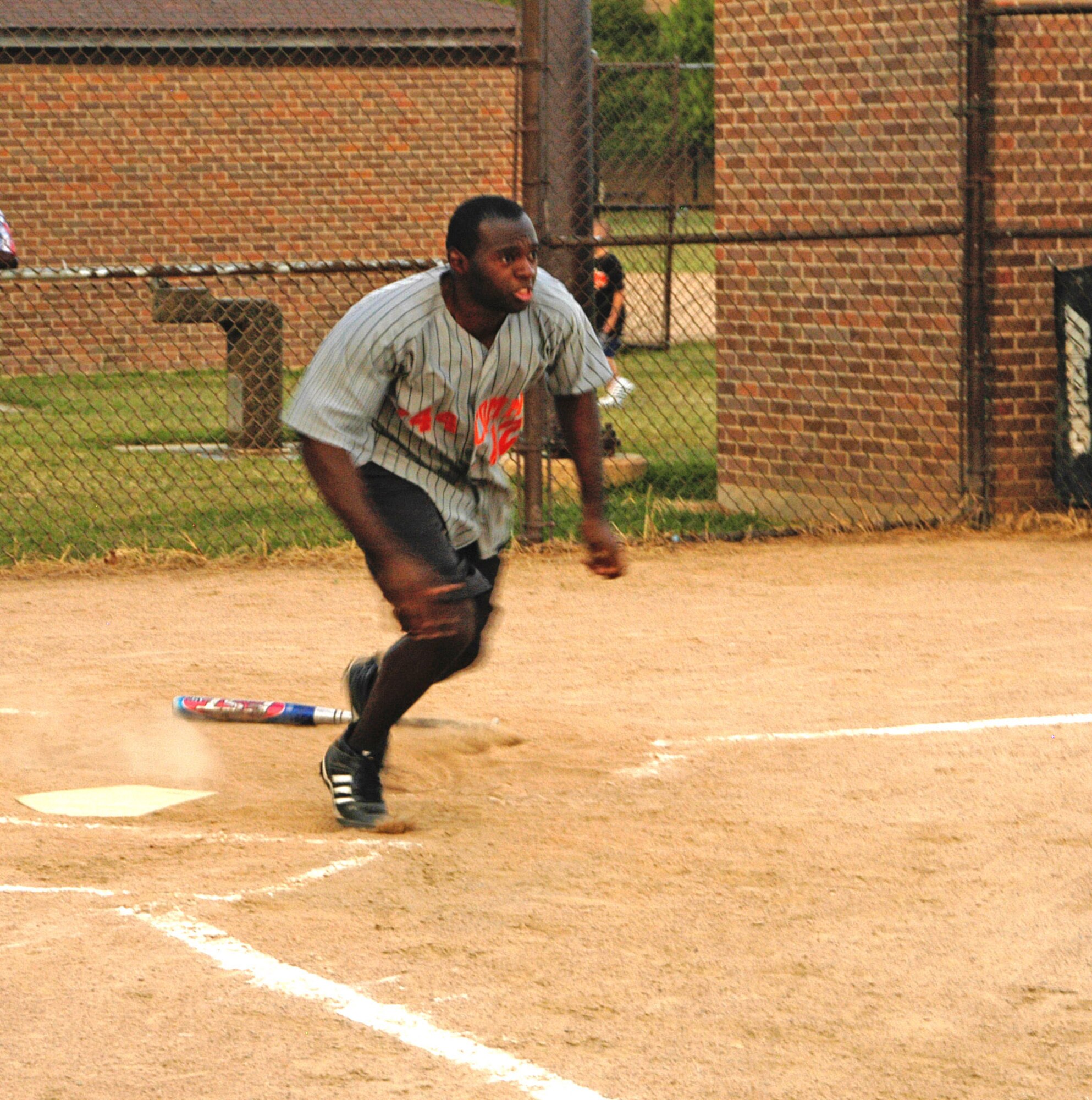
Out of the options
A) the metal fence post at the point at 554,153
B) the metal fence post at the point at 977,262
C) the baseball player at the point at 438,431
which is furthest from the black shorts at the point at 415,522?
the metal fence post at the point at 977,262

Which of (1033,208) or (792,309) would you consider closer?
(1033,208)

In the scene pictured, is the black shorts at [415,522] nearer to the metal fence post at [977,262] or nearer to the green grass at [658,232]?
the metal fence post at [977,262]

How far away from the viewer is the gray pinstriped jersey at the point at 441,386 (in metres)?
4.60

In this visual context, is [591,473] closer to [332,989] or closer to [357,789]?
[357,789]

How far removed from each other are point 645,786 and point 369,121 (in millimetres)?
15231

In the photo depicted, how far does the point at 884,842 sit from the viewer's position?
482cm

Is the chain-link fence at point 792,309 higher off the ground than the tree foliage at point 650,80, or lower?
lower

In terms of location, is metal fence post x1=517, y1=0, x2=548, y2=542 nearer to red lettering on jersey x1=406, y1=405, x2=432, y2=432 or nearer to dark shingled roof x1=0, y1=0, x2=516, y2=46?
red lettering on jersey x1=406, y1=405, x2=432, y2=432

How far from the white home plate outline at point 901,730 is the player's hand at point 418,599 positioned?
1.44 meters

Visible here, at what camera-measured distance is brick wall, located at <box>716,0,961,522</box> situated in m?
9.86

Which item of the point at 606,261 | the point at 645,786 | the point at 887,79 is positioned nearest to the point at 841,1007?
the point at 645,786

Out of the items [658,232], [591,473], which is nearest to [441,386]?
[591,473]

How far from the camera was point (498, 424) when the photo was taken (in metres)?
4.93

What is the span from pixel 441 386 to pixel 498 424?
0.93 feet
